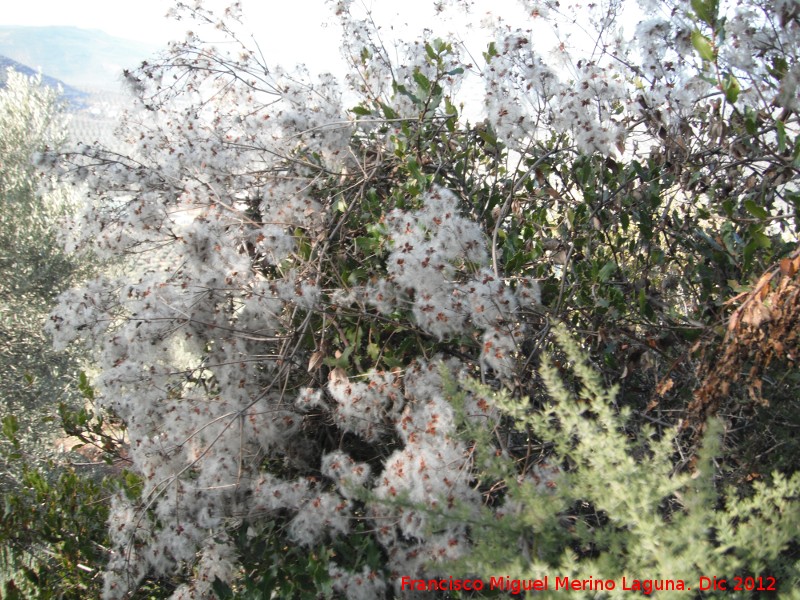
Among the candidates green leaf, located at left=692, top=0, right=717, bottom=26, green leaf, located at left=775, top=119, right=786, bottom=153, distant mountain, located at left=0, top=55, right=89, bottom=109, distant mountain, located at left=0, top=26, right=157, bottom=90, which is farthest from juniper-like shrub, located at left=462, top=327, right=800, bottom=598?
distant mountain, located at left=0, top=26, right=157, bottom=90

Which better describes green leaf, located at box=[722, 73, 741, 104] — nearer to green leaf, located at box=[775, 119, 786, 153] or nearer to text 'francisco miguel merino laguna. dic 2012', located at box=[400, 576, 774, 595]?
green leaf, located at box=[775, 119, 786, 153]

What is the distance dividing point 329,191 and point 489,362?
4.56 ft

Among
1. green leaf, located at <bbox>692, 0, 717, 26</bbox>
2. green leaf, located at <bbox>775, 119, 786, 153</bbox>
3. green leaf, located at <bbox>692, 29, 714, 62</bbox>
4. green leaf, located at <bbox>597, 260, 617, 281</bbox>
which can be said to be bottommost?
green leaf, located at <bbox>597, 260, 617, 281</bbox>

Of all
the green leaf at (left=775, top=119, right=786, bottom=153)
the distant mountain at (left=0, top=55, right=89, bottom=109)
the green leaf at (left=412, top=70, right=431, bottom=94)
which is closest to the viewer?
the green leaf at (left=775, top=119, right=786, bottom=153)

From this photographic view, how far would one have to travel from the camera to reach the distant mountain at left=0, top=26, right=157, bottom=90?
23.6 metres

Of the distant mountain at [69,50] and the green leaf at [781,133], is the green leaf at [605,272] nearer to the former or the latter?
the green leaf at [781,133]

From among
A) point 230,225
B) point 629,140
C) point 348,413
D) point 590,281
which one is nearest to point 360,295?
point 348,413

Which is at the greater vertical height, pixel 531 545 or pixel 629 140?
pixel 629 140

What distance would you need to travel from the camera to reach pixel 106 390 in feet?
8.16

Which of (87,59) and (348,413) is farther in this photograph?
(87,59)

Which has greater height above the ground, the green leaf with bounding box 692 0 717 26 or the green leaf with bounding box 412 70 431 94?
the green leaf with bounding box 692 0 717 26

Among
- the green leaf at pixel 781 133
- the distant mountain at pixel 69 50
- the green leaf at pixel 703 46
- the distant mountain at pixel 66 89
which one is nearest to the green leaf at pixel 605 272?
the green leaf at pixel 781 133

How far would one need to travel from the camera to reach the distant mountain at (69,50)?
23.6 meters

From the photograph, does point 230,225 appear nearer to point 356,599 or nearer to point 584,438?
point 356,599
